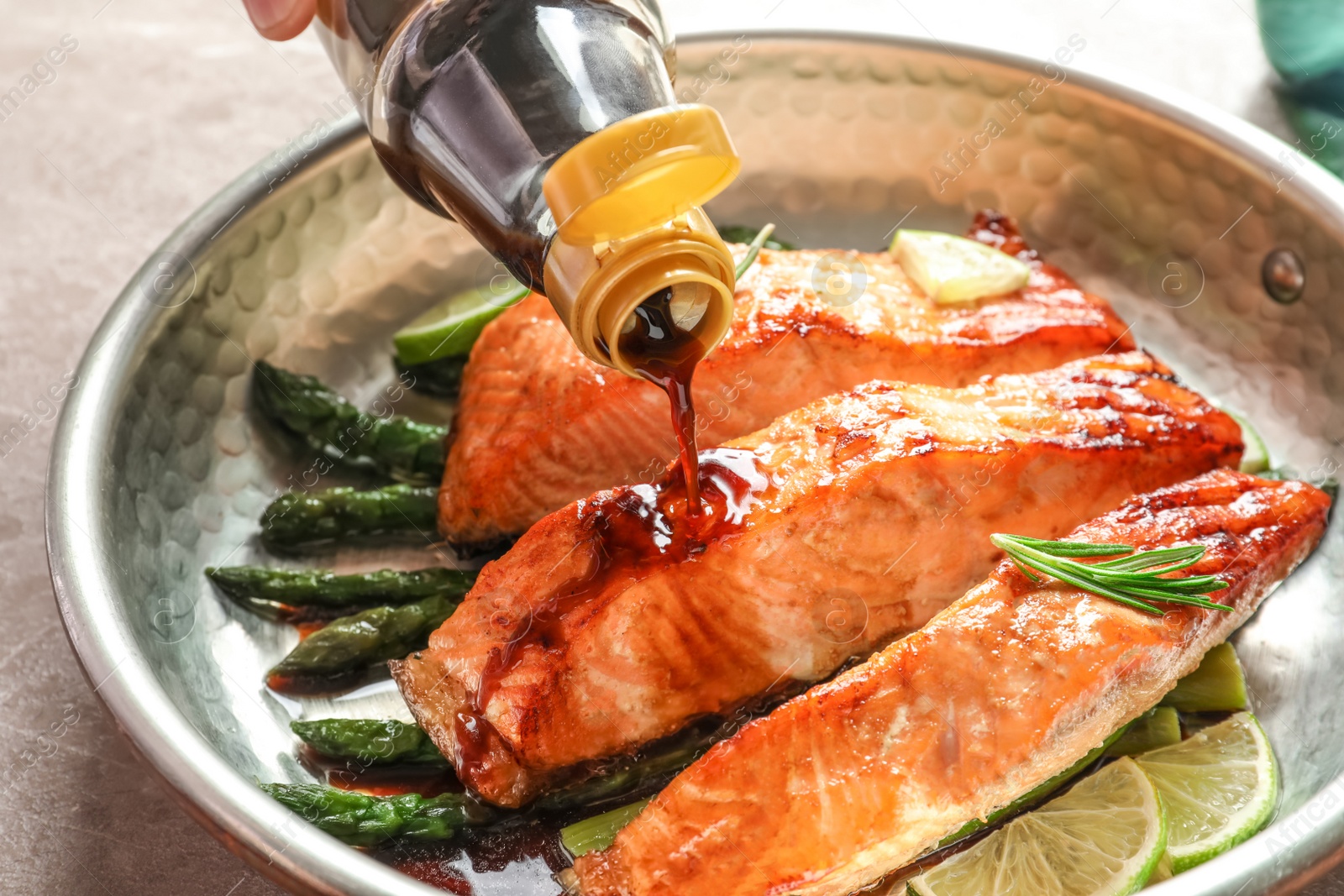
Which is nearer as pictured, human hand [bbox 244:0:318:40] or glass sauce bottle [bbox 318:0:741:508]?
glass sauce bottle [bbox 318:0:741:508]

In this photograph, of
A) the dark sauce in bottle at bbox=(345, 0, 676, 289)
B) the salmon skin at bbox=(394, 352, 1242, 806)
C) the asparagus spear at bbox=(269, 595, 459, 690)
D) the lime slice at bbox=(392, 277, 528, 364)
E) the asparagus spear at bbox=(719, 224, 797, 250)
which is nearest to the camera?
the dark sauce in bottle at bbox=(345, 0, 676, 289)

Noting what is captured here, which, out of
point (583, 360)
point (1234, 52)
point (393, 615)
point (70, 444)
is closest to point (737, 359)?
point (583, 360)

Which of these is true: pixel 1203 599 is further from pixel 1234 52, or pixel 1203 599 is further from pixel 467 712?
pixel 1234 52

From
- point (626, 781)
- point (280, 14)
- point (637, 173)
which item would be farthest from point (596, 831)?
point (280, 14)

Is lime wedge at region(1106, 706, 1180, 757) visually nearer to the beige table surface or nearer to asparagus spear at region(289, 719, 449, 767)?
the beige table surface

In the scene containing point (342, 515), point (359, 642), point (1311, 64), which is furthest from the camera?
point (1311, 64)

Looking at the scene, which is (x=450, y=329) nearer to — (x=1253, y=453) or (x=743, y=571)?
(x=743, y=571)

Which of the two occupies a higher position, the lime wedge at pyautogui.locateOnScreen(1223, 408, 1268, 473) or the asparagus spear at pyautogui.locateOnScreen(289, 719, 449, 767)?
the asparagus spear at pyautogui.locateOnScreen(289, 719, 449, 767)

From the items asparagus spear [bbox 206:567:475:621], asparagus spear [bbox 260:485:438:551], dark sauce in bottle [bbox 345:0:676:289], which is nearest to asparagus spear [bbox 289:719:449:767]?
asparagus spear [bbox 206:567:475:621]
